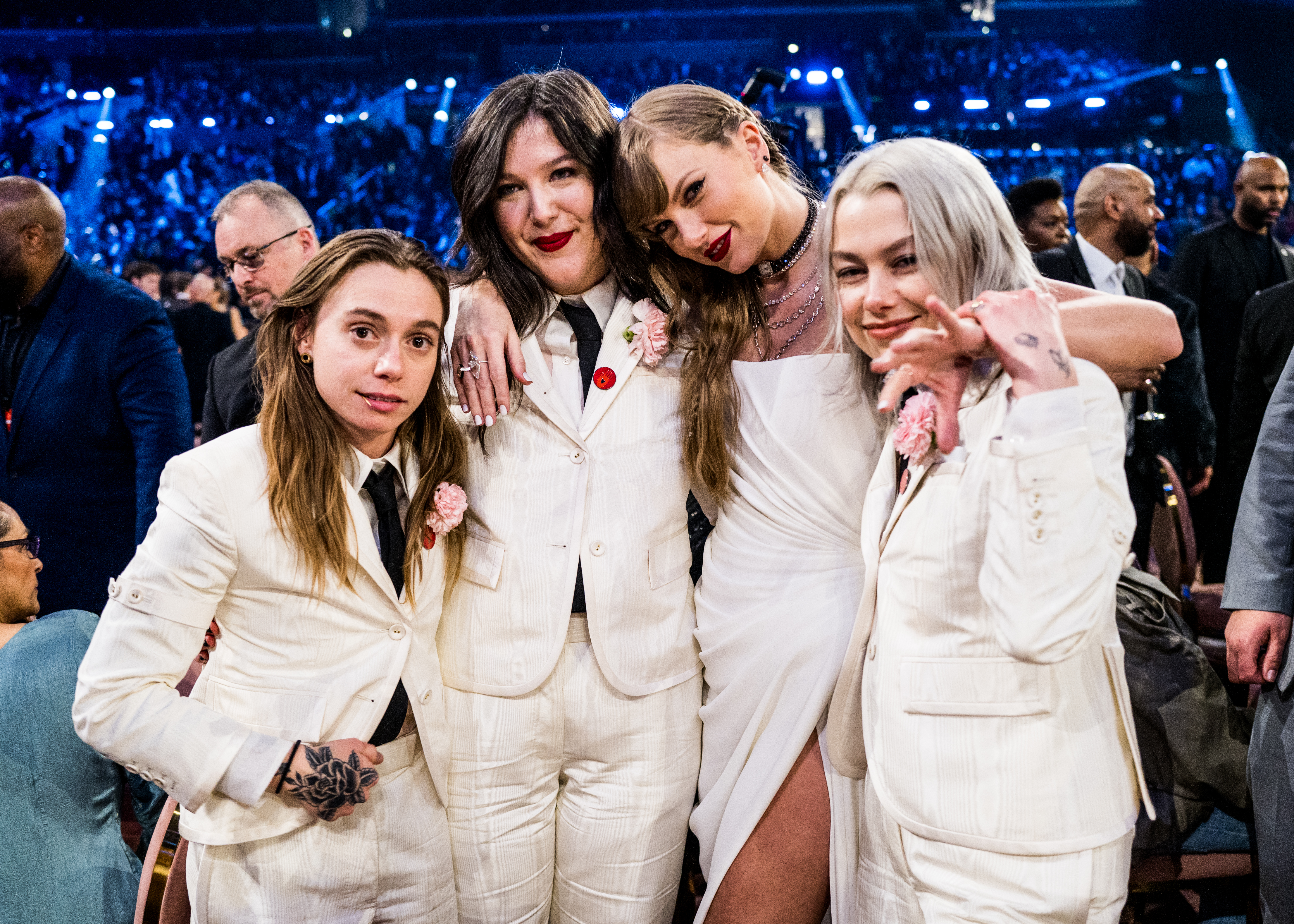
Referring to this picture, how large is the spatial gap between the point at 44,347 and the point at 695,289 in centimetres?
220

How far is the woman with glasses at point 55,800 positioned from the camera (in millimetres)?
1850

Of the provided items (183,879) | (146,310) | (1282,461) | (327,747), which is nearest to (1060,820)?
(1282,461)

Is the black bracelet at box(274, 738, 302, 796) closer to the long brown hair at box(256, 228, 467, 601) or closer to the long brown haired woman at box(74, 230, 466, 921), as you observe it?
the long brown haired woman at box(74, 230, 466, 921)

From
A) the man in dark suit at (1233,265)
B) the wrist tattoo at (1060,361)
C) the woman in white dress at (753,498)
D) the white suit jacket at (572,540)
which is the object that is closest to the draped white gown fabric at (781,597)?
the woman in white dress at (753,498)

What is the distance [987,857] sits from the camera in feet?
4.60

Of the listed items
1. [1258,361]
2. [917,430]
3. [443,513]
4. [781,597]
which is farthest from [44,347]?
[1258,361]

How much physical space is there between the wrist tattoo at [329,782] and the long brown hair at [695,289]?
80 centimetres

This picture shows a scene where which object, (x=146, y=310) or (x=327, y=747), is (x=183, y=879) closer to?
(x=327, y=747)

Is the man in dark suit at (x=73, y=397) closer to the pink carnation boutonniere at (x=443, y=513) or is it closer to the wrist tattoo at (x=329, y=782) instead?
the pink carnation boutonniere at (x=443, y=513)

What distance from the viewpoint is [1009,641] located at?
1.25 metres

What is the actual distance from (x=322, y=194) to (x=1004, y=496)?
10340mm

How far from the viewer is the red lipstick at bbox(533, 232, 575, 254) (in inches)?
76.4

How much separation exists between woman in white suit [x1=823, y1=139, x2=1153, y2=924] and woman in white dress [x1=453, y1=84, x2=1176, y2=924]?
24 centimetres

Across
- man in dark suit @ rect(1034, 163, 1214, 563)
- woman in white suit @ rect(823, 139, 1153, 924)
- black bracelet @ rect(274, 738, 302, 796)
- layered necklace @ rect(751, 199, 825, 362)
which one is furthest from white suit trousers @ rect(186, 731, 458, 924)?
man in dark suit @ rect(1034, 163, 1214, 563)
